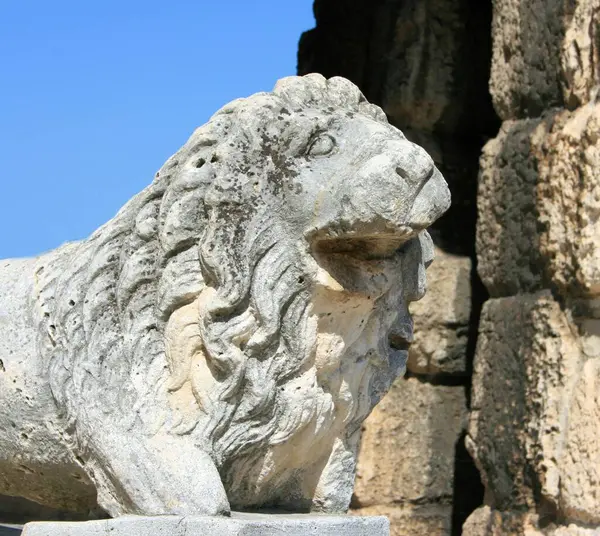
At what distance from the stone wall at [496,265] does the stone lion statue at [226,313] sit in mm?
1306

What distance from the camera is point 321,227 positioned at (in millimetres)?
2684

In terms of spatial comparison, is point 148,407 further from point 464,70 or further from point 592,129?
point 464,70

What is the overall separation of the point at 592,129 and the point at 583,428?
32.8 inches

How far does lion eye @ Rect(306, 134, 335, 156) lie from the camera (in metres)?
2.73

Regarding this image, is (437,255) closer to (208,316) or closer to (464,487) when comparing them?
(464,487)

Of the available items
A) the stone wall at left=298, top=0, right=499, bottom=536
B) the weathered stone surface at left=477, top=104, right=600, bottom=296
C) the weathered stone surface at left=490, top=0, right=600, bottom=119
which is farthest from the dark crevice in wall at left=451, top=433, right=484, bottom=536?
the weathered stone surface at left=490, top=0, right=600, bottom=119

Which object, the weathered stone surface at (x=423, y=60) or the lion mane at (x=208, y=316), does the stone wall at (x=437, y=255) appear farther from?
the lion mane at (x=208, y=316)

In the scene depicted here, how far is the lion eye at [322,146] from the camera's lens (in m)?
2.73

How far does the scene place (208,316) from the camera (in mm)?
2666

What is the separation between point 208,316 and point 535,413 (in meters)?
1.72

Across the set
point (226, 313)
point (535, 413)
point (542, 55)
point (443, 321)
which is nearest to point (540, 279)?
point (535, 413)

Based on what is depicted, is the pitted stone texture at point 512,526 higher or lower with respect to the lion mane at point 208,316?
lower

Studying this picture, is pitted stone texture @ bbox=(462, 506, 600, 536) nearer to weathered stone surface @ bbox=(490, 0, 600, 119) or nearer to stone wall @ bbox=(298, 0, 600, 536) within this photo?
stone wall @ bbox=(298, 0, 600, 536)

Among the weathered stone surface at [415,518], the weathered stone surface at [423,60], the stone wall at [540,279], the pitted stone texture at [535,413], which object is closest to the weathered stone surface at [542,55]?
the stone wall at [540,279]
